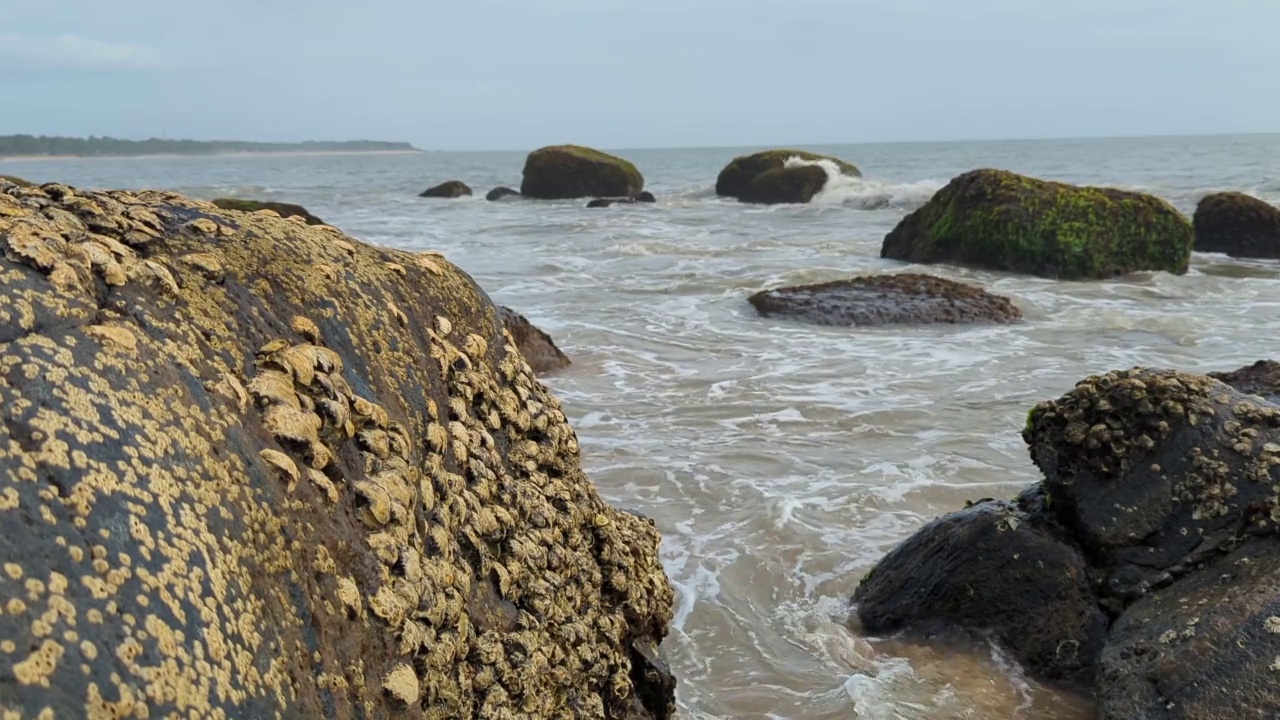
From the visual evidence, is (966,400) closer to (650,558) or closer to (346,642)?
(650,558)

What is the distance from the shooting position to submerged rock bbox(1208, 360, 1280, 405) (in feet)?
19.3

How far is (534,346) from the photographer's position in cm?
851

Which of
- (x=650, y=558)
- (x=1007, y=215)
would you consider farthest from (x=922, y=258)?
(x=650, y=558)

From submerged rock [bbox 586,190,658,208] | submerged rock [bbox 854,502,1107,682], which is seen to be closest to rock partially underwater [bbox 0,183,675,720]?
submerged rock [bbox 854,502,1107,682]

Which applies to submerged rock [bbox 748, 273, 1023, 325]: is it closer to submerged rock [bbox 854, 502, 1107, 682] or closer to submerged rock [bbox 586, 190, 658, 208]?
submerged rock [bbox 854, 502, 1107, 682]

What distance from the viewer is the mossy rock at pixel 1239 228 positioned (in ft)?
52.4

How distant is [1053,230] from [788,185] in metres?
18.4

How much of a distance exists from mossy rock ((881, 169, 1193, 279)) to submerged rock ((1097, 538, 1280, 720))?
1110 centimetres

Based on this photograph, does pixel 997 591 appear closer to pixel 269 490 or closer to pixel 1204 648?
pixel 1204 648

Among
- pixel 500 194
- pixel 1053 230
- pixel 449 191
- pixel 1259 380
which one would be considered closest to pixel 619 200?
pixel 500 194

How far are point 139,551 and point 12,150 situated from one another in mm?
163516

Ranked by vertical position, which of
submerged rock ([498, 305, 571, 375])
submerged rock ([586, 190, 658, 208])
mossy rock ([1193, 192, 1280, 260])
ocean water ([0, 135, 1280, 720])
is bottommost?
ocean water ([0, 135, 1280, 720])

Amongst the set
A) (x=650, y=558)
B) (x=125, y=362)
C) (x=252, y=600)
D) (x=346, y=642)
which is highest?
(x=125, y=362)

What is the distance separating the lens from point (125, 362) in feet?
5.32
